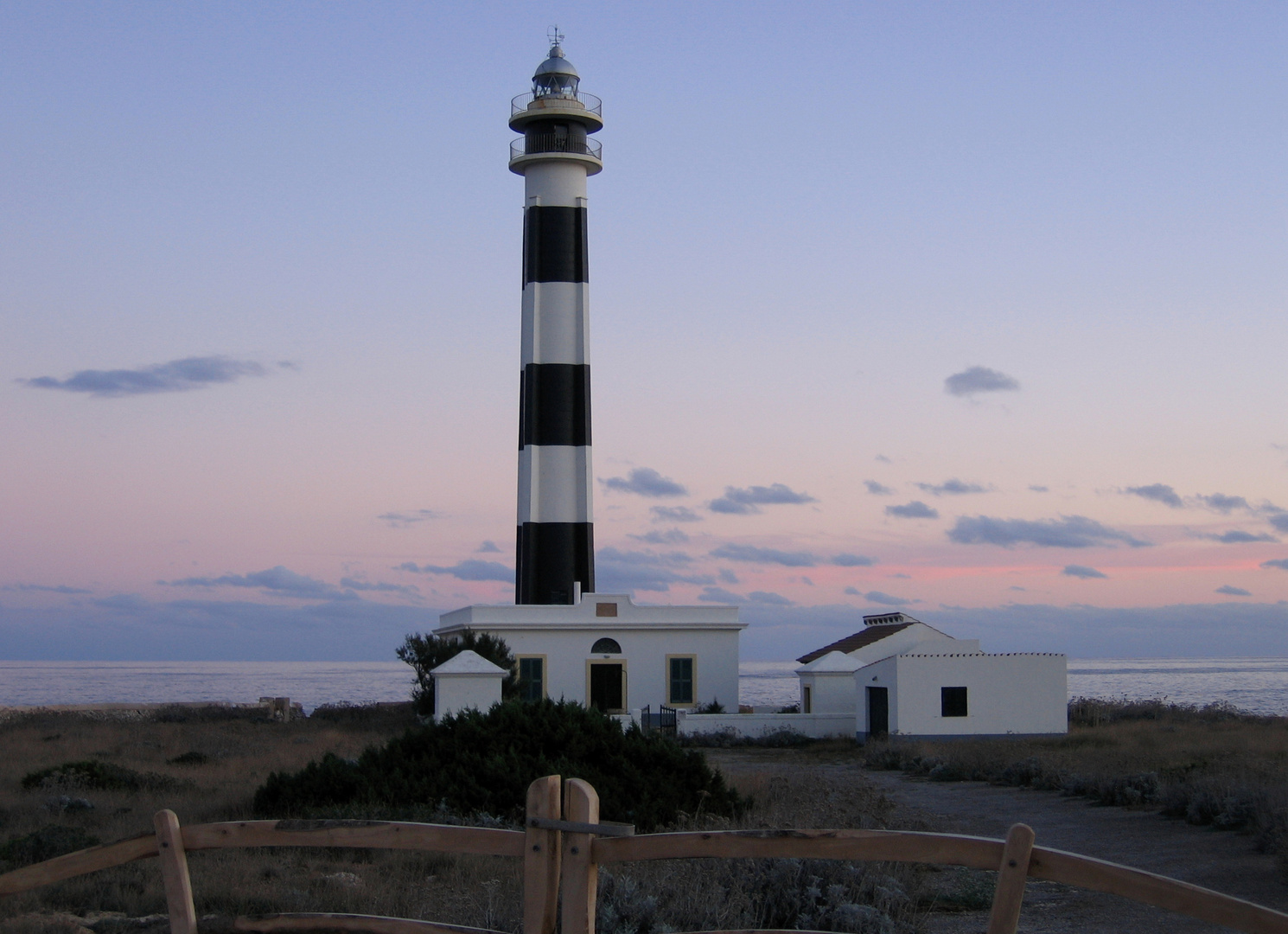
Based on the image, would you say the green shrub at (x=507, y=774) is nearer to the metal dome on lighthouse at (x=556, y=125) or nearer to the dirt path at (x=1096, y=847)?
the dirt path at (x=1096, y=847)

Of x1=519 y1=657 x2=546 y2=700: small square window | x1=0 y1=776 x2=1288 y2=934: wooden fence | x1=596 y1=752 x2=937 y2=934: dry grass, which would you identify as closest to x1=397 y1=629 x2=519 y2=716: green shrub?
x1=519 y1=657 x2=546 y2=700: small square window

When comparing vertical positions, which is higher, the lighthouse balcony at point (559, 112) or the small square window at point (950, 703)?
the lighthouse balcony at point (559, 112)

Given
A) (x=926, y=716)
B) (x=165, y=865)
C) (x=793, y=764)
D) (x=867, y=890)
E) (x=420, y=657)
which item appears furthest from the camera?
(x=420, y=657)

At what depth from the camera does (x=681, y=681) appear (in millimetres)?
30328

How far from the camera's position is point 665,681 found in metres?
30.2

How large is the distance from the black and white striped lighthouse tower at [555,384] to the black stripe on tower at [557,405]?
21 mm

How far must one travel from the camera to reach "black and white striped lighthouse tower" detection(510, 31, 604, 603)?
2997cm

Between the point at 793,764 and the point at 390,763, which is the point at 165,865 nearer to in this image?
the point at 390,763

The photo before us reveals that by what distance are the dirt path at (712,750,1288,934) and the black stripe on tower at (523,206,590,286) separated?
15.8 meters

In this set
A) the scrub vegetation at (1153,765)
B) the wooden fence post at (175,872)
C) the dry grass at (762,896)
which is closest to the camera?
the wooden fence post at (175,872)

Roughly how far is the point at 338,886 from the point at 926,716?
62.0 ft

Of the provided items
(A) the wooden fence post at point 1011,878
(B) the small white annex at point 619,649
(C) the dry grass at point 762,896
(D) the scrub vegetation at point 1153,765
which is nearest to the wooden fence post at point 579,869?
(A) the wooden fence post at point 1011,878

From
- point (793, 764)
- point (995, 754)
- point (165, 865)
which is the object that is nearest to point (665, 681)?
point (793, 764)

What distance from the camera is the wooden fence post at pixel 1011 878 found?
12.0ft
